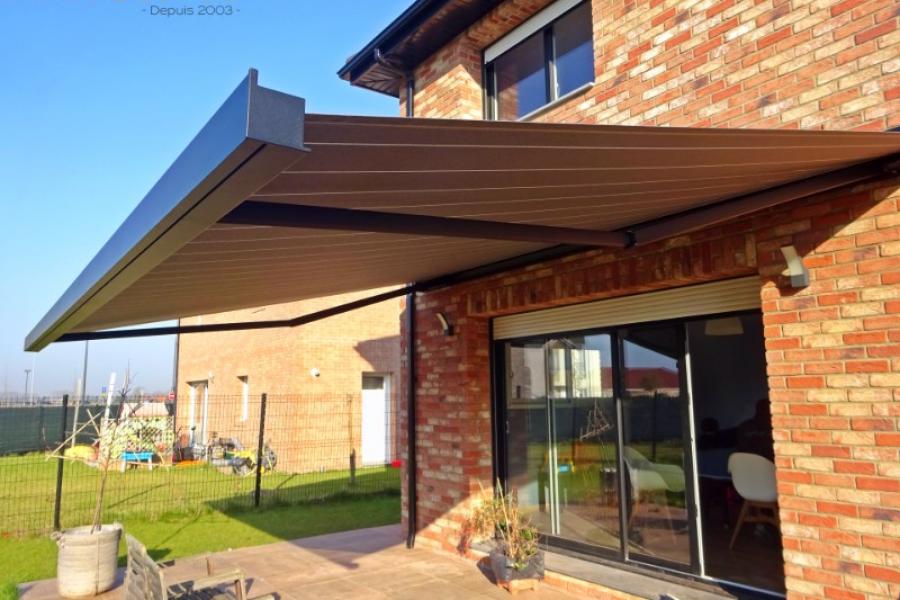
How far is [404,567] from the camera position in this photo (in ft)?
27.0

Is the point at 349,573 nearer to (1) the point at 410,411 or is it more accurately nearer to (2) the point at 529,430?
(1) the point at 410,411

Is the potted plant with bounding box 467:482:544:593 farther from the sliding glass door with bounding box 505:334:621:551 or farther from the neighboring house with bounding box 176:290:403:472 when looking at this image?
the neighboring house with bounding box 176:290:403:472

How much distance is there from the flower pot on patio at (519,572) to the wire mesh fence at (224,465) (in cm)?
804

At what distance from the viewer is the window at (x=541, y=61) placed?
765cm

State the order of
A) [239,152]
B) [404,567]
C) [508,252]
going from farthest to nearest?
[404,567]
[508,252]
[239,152]

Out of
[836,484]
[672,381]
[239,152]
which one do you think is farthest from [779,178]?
[239,152]

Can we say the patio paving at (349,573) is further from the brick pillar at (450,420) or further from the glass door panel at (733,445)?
the glass door panel at (733,445)

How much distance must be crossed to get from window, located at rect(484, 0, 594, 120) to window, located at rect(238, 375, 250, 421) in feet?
57.0

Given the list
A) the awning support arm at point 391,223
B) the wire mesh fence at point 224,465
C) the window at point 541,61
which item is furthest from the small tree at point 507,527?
the wire mesh fence at point 224,465

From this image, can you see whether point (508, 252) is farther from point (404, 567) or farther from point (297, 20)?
point (297, 20)

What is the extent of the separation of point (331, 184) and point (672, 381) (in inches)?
180

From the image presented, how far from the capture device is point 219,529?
11.7 metres

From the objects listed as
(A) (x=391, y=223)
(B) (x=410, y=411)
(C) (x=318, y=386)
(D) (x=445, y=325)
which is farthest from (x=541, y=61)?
(C) (x=318, y=386)

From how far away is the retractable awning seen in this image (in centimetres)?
238
